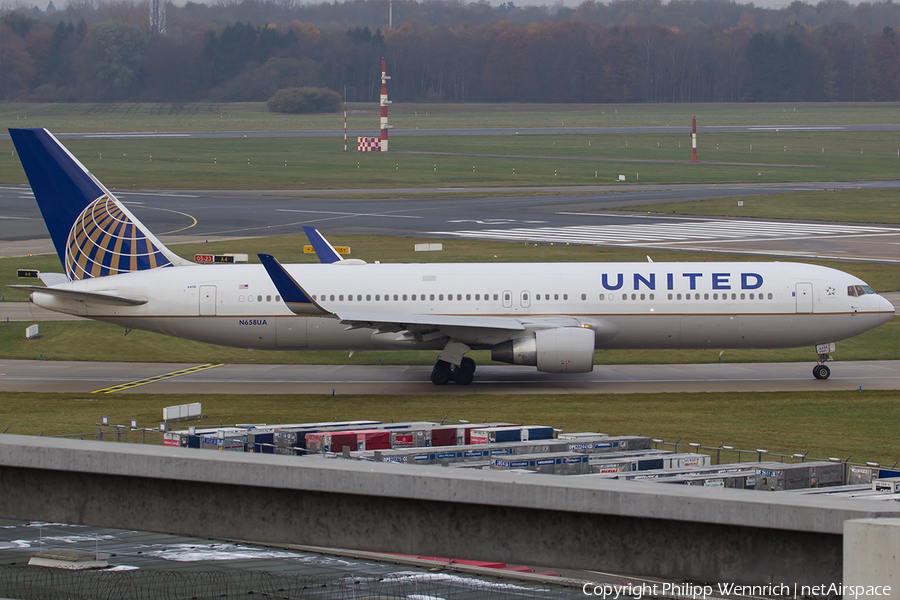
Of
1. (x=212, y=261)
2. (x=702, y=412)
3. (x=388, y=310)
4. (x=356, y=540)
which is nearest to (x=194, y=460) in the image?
(x=356, y=540)

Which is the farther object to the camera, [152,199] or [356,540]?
[152,199]

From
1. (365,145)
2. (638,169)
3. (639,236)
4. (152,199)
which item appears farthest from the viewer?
(365,145)

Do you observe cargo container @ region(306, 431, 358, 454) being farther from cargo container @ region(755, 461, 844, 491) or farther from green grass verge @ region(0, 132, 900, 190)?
green grass verge @ region(0, 132, 900, 190)

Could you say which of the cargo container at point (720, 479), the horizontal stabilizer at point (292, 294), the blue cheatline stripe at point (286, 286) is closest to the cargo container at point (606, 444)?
the cargo container at point (720, 479)

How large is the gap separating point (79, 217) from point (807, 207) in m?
79.0

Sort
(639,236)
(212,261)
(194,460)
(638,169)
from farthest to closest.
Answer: (638,169) < (639,236) < (212,261) < (194,460)

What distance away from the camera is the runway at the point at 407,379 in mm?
42375

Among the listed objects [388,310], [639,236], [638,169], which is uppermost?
[638,169]

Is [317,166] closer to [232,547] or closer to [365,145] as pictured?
[365,145]

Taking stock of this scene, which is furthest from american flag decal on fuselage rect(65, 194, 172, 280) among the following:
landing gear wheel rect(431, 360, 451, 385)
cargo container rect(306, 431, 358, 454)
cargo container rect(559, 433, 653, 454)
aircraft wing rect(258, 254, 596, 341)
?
cargo container rect(559, 433, 653, 454)

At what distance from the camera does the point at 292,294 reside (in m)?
39.3

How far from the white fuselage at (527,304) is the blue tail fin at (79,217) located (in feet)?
2.64

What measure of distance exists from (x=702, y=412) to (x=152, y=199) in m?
86.1

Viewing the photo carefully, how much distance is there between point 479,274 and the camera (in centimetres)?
4394
